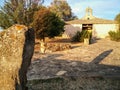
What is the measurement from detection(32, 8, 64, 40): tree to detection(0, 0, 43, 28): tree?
4.38 feet

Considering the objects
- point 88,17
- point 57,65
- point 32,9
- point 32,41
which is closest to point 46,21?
point 32,9

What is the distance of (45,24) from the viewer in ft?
87.6

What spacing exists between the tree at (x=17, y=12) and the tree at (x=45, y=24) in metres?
1.34

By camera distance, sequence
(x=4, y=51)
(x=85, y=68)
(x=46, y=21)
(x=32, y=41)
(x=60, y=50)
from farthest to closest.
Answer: (x=46, y=21) < (x=60, y=50) < (x=85, y=68) < (x=32, y=41) < (x=4, y=51)

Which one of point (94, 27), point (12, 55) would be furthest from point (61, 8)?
point (12, 55)

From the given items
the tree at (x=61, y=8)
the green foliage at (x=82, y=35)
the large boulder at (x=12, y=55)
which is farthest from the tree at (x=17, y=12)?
the tree at (x=61, y=8)

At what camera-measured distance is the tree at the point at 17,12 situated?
26.7 meters

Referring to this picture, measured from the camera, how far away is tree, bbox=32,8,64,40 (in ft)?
84.6

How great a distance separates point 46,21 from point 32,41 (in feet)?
69.2

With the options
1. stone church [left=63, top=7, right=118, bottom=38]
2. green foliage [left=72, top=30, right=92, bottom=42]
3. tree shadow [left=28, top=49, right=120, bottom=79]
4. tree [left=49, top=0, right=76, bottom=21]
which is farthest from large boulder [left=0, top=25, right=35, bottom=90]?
tree [left=49, top=0, right=76, bottom=21]

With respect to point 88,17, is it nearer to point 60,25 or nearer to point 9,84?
point 60,25

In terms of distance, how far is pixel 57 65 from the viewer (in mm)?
15070

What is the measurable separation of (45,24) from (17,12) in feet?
10.5

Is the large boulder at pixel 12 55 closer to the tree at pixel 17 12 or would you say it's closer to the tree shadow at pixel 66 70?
the tree shadow at pixel 66 70
